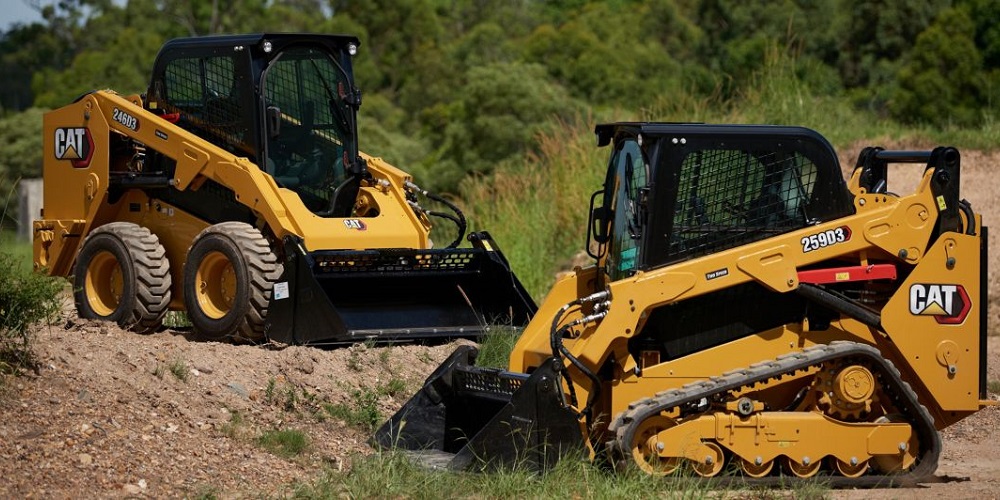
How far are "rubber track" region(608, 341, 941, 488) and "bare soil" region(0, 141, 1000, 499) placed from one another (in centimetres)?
14

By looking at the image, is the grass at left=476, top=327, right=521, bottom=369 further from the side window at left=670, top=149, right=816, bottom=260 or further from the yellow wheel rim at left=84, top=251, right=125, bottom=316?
the yellow wheel rim at left=84, top=251, right=125, bottom=316

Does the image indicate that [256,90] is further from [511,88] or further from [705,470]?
[511,88]

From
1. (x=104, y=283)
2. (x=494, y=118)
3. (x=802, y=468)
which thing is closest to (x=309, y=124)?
(x=104, y=283)

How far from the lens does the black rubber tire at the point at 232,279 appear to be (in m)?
10.7

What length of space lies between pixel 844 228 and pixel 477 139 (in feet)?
64.3

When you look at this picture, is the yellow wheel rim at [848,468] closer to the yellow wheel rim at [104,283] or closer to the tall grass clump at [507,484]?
the tall grass clump at [507,484]

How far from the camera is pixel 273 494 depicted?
7.46 metres

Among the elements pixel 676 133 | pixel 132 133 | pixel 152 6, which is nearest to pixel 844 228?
pixel 676 133

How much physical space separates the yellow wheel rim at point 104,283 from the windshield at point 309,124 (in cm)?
170

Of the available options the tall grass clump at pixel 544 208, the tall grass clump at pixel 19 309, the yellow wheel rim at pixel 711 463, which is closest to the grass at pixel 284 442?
the tall grass clump at pixel 19 309

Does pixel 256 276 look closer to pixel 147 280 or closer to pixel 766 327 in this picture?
pixel 147 280

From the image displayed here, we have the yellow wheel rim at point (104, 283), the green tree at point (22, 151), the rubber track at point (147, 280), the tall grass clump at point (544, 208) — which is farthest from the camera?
the green tree at point (22, 151)

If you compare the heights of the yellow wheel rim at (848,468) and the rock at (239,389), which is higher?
the rock at (239,389)

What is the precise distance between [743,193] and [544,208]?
9.45m
